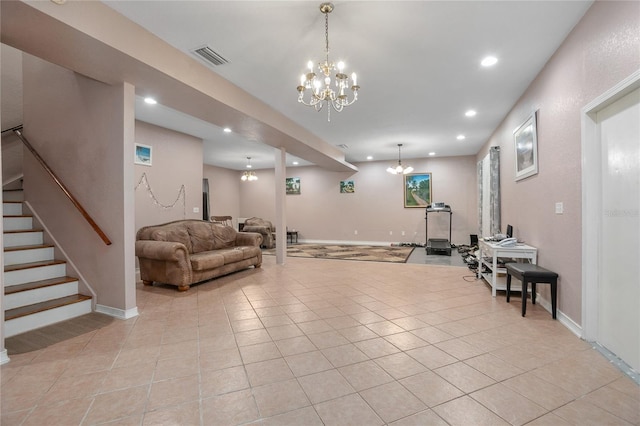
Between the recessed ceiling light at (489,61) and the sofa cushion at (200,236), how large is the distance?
5.17 metres

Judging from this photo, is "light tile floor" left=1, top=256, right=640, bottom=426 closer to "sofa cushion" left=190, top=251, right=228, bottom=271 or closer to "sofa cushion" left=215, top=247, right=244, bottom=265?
"sofa cushion" left=190, top=251, right=228, bottom=271

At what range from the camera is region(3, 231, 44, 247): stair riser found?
3350 mm

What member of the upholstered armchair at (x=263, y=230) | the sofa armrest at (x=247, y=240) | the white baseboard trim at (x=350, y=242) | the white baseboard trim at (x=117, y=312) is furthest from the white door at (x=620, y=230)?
the upholstered armchair at (x=263, y=230)

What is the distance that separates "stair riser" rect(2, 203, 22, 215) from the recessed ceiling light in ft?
20.5

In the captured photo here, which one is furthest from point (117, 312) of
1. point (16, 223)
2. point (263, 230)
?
point (263, 230)

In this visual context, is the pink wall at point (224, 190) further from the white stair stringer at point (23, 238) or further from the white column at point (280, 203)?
the white stair stringer at point (23, 238)

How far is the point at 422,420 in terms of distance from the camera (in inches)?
60.5

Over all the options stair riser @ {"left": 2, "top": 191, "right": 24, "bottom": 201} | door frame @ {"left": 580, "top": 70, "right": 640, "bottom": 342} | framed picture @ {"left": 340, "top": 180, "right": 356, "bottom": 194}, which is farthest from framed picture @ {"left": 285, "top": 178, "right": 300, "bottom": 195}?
door frame @ {"left": 580, "top": 70, "right": 640, "bottom": 342}

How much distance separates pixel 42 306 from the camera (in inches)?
115

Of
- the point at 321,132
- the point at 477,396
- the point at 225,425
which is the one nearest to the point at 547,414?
the point at 477,396

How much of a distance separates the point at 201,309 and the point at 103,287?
1108 mm

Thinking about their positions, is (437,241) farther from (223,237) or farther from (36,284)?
(36,284)

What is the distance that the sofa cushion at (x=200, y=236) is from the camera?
17.1ft

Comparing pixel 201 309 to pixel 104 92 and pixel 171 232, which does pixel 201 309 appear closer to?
pixel 171 232
